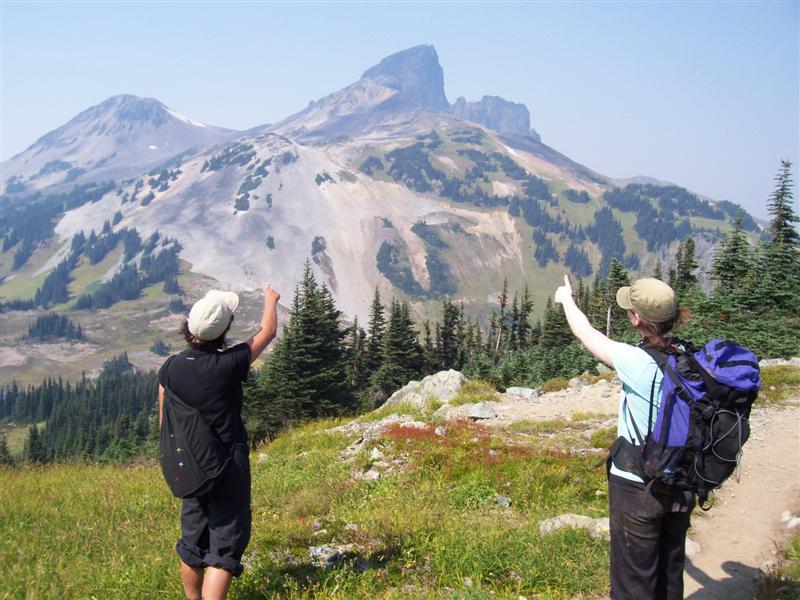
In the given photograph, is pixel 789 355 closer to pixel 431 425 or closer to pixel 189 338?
pixel 431 425

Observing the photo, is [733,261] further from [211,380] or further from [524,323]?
[524,323]

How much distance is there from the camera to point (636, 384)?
4309mm

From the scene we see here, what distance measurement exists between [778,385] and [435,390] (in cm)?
1195

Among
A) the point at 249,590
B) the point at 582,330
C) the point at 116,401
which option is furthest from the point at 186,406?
the point at 116,401

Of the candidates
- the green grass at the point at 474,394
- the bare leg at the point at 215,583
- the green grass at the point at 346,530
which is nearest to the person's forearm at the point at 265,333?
the bare leg at the point at 215,583

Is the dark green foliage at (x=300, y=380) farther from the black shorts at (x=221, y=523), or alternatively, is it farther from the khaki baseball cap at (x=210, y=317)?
the khaki baseball cap at (x=210, y=317)

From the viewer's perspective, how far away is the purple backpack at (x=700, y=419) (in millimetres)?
4168

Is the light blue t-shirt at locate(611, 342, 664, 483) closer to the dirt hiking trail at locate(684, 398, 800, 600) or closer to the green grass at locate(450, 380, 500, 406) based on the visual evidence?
the dirt hiking trail at locate(684, 398, 800, 600)

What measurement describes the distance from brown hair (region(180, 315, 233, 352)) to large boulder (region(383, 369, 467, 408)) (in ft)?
52.4

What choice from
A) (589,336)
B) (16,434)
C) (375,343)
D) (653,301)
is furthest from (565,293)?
(16,434)

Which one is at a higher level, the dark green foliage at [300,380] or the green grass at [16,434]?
the dark green foliage at [300,380]

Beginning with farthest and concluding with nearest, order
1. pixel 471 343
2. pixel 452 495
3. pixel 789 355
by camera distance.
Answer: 1. pixel 471 343
2. pixel 789 355
3. pixel 452 495

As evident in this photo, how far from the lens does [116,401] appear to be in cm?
15850

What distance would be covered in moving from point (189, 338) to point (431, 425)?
34.0ft
